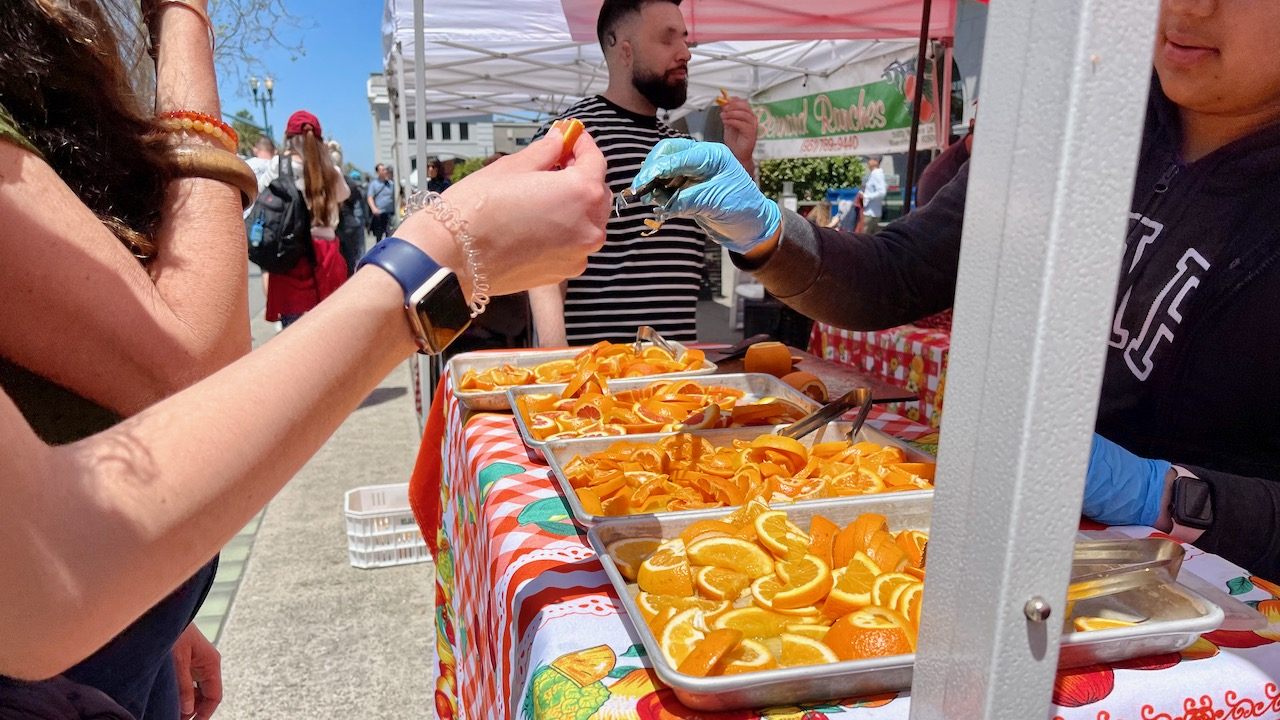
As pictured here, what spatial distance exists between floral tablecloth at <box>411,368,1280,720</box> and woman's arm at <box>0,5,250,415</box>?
A: 45 cm

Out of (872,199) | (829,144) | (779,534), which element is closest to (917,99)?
(779,534)

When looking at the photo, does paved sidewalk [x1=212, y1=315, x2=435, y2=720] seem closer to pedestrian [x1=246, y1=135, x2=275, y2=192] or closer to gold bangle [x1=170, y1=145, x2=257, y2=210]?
gold bangle [x1=170, y1=145, x2=257, y2=210]

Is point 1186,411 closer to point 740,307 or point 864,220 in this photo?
point 740,307

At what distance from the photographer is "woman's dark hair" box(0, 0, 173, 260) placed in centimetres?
83

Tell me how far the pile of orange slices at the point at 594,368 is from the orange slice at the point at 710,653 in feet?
3.69

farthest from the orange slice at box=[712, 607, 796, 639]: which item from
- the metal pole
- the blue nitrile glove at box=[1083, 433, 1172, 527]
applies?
the blue nitrile glove at box=[1083, 433, 1172, 527]

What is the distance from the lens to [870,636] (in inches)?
28.6

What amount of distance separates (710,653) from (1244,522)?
0.82 m

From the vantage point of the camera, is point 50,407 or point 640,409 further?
point 640,409

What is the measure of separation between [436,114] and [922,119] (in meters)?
10.8

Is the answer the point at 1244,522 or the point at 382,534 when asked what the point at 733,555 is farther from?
the point at 382,534

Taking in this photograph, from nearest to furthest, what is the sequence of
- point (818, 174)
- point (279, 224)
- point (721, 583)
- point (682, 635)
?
point (682, 635), point (721, 583), point (279, 224), point (818, 174)

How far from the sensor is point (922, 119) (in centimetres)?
571

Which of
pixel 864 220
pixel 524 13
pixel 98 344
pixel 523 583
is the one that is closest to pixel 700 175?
pixel 523 583
